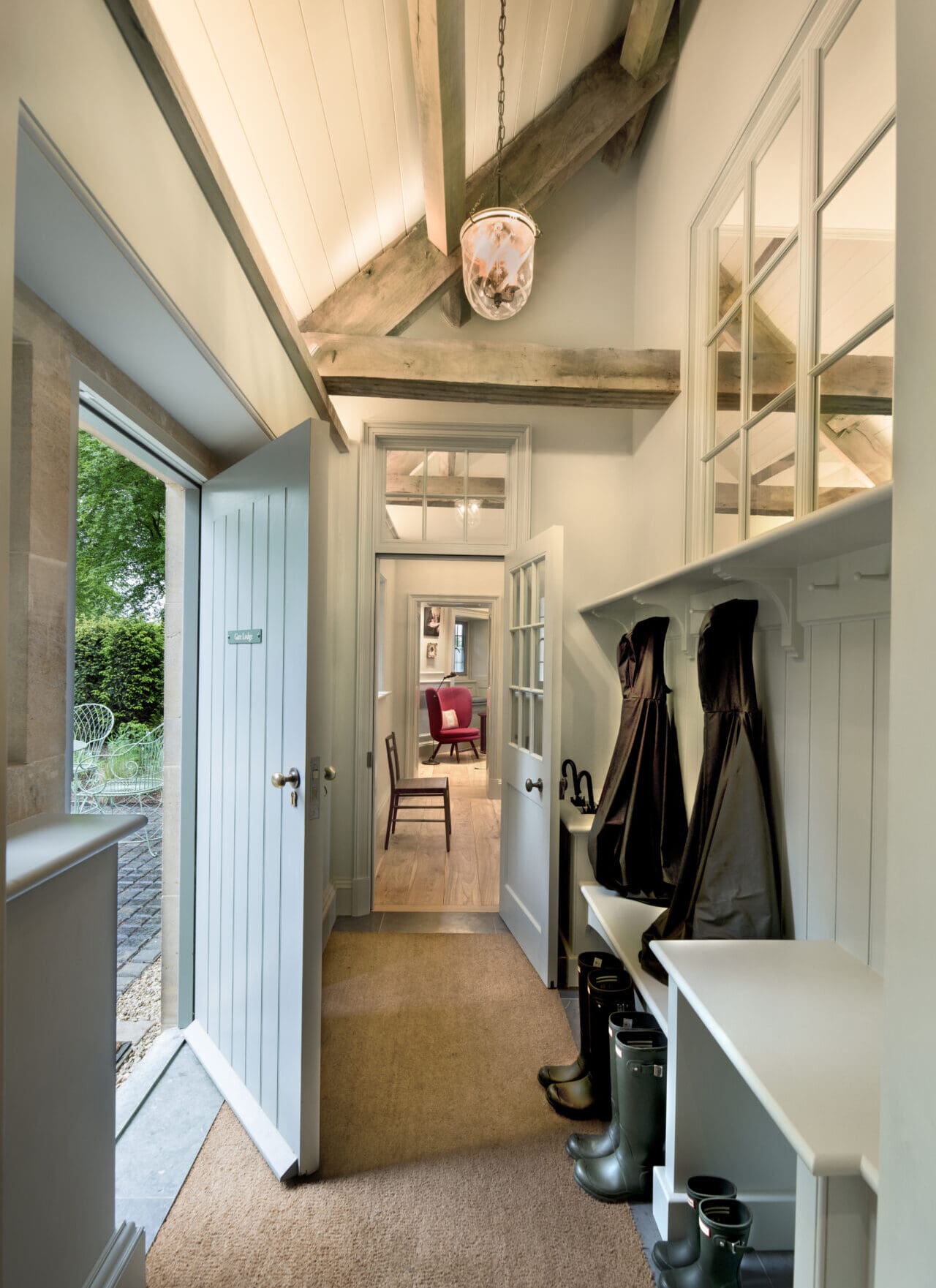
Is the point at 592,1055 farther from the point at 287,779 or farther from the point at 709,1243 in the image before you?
the point at 287,779

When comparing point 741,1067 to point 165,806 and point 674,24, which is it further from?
point 674,24

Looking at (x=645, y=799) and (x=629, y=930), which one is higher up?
(x=645, y=799)

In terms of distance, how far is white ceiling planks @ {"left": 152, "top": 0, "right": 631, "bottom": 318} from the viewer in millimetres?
1652

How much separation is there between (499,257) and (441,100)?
1.78 ft

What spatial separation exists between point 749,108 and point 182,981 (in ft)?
11.3

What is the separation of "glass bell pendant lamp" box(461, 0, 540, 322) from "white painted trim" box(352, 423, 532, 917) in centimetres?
118

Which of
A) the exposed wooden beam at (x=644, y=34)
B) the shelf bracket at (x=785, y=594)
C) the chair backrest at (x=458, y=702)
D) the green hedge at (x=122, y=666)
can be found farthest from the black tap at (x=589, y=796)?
the chair backrest at (x=458, y=702)

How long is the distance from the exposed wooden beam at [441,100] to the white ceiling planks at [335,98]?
165mm

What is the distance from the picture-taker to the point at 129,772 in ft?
11.6

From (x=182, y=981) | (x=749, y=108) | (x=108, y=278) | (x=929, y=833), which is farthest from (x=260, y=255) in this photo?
(x=182, y=981)

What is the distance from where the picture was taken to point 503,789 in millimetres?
3344

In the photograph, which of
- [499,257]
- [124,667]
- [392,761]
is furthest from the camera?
[392,761]

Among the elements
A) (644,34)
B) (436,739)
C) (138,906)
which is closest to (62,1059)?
(138,906)

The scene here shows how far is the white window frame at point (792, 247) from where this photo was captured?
62.9 inches
